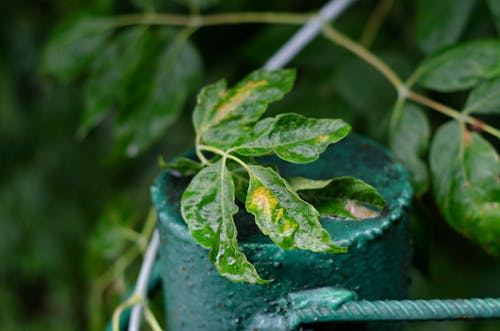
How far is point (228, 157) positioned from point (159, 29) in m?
0.52

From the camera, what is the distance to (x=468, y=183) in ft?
2.76

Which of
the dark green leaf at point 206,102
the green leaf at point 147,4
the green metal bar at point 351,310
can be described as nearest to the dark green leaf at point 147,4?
the green leaf at point 147,4

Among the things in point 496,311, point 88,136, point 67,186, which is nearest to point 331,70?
point 496,311

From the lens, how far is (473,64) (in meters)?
0.92

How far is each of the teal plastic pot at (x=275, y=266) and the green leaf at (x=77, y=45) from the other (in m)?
0.49

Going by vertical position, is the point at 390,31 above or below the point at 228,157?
below

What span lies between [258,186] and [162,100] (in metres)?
0.49

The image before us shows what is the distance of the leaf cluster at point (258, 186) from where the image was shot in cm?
64

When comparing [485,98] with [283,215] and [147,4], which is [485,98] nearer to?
[283,215]

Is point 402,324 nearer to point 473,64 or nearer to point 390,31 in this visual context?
point 473,64

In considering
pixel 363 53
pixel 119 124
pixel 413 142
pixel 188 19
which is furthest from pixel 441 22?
pixel 119 124

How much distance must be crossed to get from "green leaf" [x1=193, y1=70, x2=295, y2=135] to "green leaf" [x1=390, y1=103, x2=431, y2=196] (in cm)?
22

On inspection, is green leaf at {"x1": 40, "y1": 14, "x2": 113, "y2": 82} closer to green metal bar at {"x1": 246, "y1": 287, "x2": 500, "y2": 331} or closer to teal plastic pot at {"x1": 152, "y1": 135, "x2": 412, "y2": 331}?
teal plastic pot at {"x1": 152, "y1": 135, "x2": 412, "y2": 331}

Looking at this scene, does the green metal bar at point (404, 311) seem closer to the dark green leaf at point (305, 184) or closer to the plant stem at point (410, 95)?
the dark green leaf at point (305, 184)
